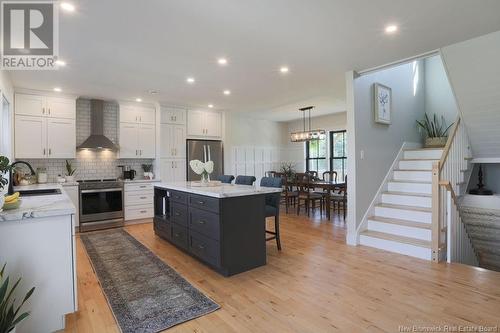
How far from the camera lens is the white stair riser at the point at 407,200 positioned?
4.03 metres

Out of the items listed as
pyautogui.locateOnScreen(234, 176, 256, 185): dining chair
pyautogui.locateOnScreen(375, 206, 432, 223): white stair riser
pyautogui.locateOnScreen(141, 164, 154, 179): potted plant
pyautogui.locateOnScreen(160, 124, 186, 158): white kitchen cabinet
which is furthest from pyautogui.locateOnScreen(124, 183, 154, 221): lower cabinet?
pyautogui.locateOnScreen(375, 206, 432, 223): white stair riser

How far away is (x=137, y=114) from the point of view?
5.79 meters

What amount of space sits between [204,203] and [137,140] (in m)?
3.44

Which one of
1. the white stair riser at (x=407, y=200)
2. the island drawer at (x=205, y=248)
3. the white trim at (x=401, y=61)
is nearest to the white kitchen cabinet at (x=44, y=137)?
the island drawer at (x=205, y=248)

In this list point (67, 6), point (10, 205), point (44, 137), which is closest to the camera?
point (10, 205)

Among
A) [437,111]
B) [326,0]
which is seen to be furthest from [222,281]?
[437,111]

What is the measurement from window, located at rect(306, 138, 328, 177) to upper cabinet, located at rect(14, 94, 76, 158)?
21.2ft

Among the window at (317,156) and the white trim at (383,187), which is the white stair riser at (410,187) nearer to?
the white trim at (383,187)

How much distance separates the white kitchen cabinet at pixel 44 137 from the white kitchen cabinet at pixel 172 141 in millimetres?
1654

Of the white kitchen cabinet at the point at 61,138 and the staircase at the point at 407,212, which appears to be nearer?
the staircase at the point at 407,212

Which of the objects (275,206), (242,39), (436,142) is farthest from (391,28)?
(436,142)

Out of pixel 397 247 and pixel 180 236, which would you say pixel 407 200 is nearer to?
pixel 397 247

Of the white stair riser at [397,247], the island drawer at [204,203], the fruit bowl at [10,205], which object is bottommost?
the white stair riser at [397,247]

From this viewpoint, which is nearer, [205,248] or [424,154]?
[205,248]
